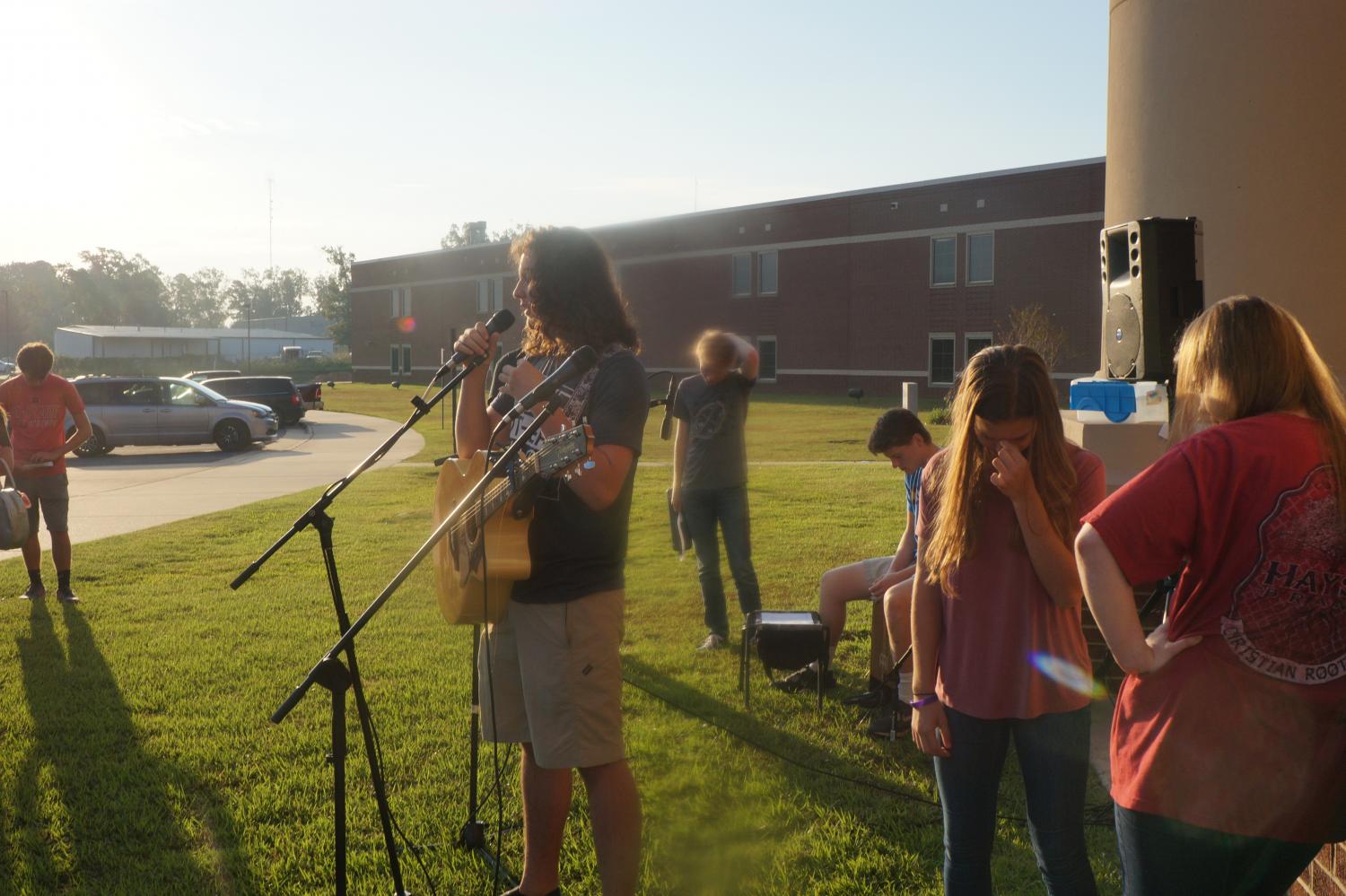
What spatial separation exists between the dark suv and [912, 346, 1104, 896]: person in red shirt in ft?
102

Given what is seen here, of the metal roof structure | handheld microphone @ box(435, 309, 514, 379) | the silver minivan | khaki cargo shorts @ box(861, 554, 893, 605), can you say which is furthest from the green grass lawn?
the metal roof structure

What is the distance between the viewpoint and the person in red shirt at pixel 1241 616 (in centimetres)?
186

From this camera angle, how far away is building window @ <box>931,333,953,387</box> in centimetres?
4072

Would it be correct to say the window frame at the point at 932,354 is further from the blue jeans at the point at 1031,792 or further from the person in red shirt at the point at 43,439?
the blue jeans at the point at 1031,792

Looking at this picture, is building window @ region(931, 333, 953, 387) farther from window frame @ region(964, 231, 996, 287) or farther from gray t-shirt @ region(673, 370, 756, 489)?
gray t-shirt @ region(673, 370, 756, 489)

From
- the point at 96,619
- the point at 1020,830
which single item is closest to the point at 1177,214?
the point at 1020,830

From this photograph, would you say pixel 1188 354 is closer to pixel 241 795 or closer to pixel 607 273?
pixel 607 273

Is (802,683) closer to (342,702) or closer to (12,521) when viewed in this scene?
(342,702)

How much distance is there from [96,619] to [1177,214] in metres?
7.16

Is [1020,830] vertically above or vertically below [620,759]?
below

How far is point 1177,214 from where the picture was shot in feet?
17.5

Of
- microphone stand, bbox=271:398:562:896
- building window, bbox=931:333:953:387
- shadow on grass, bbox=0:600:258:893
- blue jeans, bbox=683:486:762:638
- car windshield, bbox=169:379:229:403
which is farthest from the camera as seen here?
building window, bbox=931:333:953:387

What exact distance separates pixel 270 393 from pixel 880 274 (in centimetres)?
2259

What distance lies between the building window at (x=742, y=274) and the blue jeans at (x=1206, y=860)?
38906 millimetres
